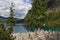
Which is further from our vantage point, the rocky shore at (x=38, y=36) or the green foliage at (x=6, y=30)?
the rocky shore at (x=38, y=36)

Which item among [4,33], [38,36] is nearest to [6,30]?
[4,33]

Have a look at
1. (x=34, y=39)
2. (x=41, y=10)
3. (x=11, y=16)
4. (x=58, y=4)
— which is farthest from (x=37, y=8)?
(x=58, y=4)

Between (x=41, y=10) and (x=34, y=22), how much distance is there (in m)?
1.60

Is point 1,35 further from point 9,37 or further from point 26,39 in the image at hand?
point 26,39

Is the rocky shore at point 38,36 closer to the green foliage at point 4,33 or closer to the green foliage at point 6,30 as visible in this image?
the green foliage at point 6,30

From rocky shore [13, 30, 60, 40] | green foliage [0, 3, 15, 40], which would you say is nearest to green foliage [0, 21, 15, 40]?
green foliage [0, 3, 15, 40]

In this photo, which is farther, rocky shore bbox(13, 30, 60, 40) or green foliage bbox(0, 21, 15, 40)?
rocky shore bbox(13, 30, 60, 40)

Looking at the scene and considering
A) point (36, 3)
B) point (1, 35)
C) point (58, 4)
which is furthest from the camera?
point (58, 4)

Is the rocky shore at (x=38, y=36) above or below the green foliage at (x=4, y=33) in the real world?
below

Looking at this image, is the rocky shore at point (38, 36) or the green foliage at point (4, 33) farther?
the rocky shore at point (38, 36)

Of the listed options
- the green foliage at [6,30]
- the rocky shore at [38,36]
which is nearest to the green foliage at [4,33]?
the green foliage at [6,30]

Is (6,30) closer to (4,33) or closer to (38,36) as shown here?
(4,33)

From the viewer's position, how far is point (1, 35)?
19.8ft

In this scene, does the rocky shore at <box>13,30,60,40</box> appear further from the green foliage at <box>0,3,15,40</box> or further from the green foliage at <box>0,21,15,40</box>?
the green foliage at <box>0,21,15,40</box>
